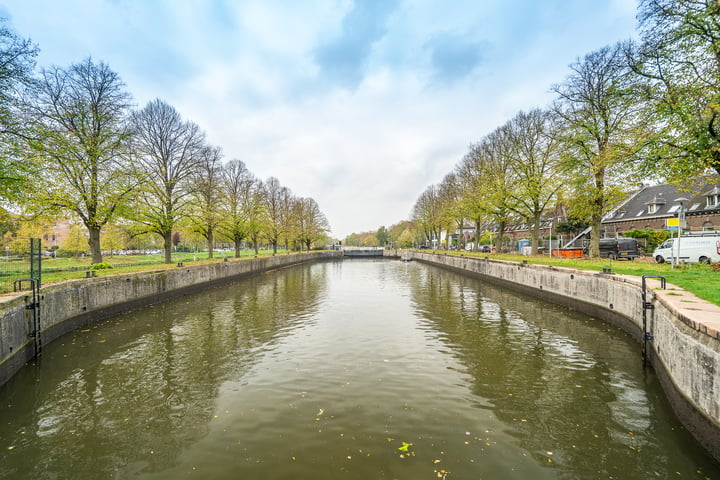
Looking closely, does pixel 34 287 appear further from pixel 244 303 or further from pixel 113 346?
pixel 244 303

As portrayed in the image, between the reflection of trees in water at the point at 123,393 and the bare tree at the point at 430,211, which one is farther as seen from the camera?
the bare tree at the point at 430,211

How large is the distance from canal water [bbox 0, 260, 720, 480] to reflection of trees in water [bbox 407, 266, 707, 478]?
40mm

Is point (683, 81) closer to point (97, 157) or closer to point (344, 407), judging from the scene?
point (344, 407)

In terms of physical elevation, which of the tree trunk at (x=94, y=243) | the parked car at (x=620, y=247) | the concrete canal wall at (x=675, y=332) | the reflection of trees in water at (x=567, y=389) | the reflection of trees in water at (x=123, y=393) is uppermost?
Result: the tree trunk at (x=94, y=243)

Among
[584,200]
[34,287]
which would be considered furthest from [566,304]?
[34,287]

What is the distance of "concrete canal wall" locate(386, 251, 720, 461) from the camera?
4.99 meters

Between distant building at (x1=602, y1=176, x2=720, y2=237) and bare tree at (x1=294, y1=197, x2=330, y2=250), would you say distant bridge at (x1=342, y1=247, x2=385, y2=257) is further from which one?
distant building at (x1=602, y1=176, x2=720, y2=237)

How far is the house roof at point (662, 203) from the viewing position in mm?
34344

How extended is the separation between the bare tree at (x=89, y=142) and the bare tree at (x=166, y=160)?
415 cm

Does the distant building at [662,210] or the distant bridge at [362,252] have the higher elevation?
the distant building at [662,210]

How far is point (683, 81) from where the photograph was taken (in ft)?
47.8

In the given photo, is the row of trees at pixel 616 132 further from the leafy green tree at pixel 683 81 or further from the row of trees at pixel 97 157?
the row of trees at pixel 97 157

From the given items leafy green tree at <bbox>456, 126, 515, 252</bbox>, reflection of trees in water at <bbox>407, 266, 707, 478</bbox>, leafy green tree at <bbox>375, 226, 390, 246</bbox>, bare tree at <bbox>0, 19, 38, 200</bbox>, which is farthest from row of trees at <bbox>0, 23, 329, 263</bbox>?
leafy green tree at <bbox>375, 226, 390, 246</bbox>

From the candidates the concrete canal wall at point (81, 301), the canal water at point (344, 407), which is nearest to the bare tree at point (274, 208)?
the concrete canal wall at point (81, 301)
